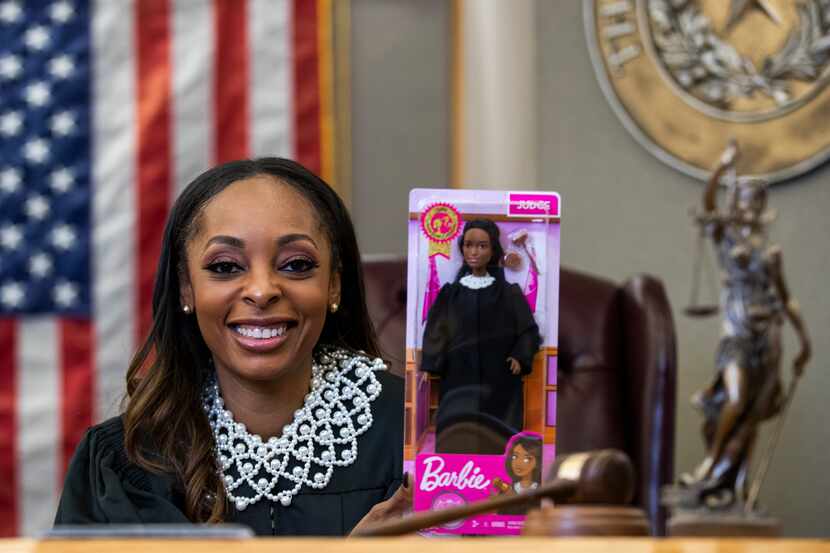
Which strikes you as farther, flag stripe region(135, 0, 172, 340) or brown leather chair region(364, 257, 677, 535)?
flag stripe region(135, 0, 172, 340)

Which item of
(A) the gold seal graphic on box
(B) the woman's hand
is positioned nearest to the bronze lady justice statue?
(B) the woman's hand

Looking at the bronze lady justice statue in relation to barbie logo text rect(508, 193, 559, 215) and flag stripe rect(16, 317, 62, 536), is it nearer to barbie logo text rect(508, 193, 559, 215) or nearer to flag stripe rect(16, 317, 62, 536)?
barbie logo text rect(508, 193, 559, 215)

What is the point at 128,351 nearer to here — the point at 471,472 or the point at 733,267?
the point at 471,472

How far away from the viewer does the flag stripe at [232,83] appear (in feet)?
11.4

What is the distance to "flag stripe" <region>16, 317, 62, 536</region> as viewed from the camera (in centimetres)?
337

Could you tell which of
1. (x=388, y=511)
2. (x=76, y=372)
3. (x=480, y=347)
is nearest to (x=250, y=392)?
(x=388, y=511)

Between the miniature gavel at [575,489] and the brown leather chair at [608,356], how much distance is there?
1671 millimetres

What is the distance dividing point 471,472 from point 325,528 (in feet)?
1.85

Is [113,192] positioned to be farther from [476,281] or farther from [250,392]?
[476,281]

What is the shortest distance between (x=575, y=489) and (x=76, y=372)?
8.49ft

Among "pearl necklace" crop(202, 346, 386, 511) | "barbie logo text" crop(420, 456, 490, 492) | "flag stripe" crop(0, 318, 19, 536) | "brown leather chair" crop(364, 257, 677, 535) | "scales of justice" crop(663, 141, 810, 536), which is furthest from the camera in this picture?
"flag stripe" crop(0, 318, 19, 536)

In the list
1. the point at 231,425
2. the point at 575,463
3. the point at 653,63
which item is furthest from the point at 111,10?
the point at 575,463

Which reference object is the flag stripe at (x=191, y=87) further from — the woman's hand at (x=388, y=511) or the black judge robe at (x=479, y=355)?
the black judge robe at (x=479, y=355)

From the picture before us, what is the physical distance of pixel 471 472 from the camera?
1347 mm
